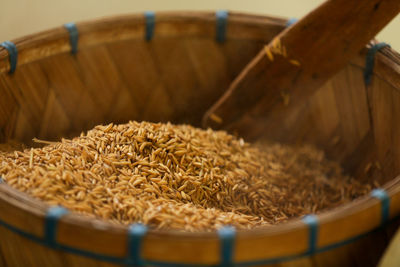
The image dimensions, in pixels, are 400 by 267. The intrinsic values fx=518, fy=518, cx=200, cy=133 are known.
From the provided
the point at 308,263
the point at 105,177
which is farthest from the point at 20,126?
the point at 308,263

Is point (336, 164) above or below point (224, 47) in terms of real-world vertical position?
below

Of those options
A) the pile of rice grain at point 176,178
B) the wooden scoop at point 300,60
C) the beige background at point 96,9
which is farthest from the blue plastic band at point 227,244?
the beige background at point 96,9

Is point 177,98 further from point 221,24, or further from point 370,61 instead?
point 370,61

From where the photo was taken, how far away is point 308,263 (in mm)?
1066

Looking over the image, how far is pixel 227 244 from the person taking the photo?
984 millimetres

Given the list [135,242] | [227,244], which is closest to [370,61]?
[227,244]

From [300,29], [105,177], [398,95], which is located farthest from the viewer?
[300,29]

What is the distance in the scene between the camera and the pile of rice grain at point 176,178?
118 centimetres

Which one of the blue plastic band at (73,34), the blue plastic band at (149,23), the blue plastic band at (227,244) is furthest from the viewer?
the blue plastic band at (149,23)

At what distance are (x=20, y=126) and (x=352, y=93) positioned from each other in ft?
3.50

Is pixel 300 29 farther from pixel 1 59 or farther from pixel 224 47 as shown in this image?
pixel 1 59

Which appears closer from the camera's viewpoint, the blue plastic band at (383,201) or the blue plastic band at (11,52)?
the blue plastic band at (383,201)

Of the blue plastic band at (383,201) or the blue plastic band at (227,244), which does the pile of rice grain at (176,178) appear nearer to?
the blue plastic band at (227,244)

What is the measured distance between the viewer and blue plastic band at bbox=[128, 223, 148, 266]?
98cm
